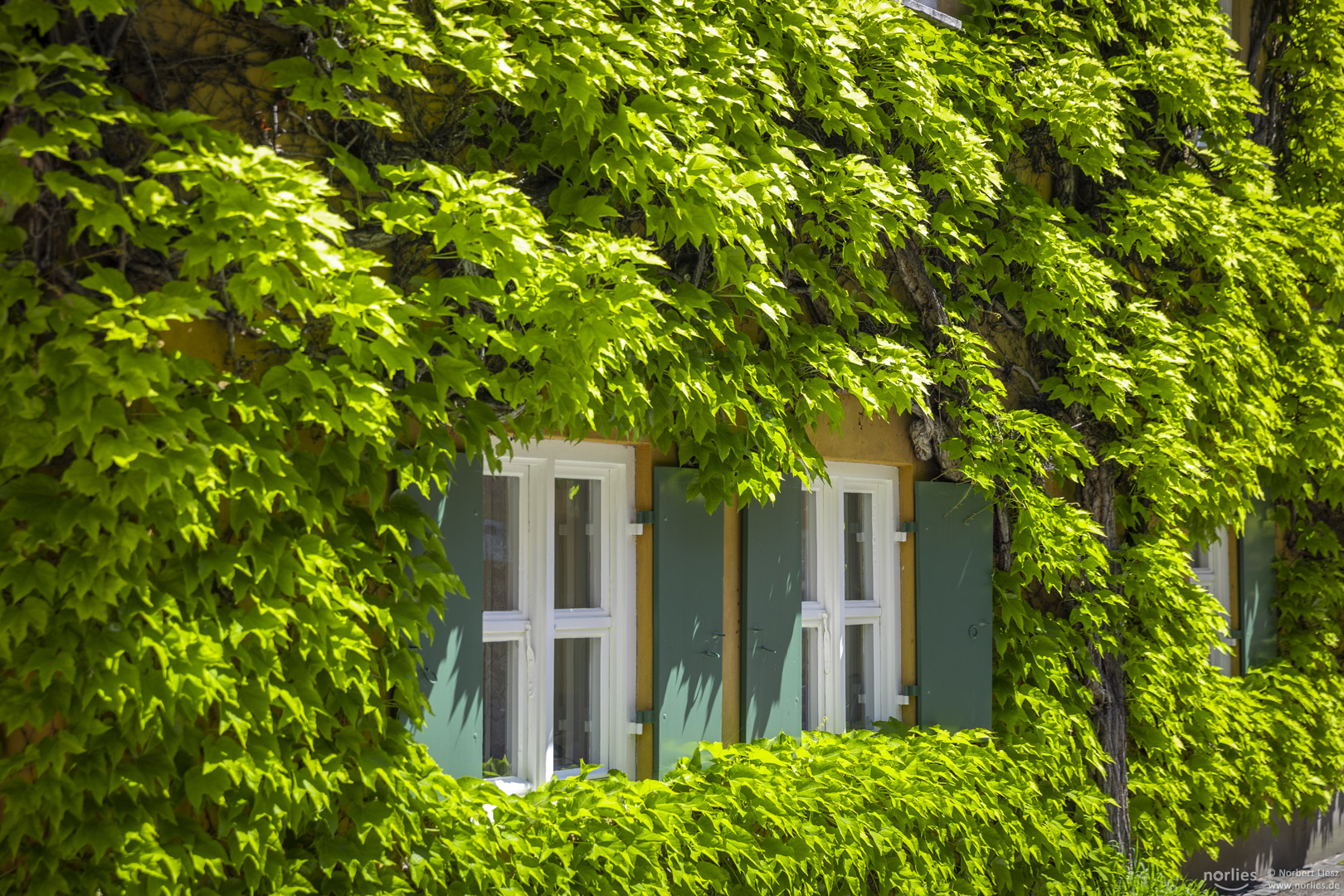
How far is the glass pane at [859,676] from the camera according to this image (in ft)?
16.5

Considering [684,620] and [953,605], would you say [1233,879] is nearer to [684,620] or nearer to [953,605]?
[953,605]

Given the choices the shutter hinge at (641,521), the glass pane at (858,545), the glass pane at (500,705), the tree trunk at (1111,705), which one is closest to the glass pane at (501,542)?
the glass pane at (500,705)

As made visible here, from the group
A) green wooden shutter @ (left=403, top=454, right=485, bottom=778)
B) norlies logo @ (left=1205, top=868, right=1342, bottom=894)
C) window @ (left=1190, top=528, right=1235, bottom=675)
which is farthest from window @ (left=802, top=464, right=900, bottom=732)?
window @ (left=1190, top=528, right=1235, bottom=675)

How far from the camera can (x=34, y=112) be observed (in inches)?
98.7

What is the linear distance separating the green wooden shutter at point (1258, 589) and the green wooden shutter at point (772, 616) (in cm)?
411

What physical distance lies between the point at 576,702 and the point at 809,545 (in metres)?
1.33

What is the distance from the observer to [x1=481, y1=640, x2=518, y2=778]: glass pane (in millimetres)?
3742

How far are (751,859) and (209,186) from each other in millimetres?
2594

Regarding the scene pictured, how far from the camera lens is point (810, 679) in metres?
4.79

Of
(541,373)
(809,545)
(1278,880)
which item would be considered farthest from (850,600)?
(1278,880)

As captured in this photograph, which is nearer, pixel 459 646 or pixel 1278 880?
pixel 459 646

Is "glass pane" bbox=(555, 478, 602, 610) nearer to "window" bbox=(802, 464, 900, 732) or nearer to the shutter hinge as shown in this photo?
Result: the shutter hinge

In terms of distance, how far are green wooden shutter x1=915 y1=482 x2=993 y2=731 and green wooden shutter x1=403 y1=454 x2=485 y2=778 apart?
7.50 feet

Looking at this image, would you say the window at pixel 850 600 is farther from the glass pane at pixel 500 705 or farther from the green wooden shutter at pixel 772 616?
the glass pane at pixel 500 705
